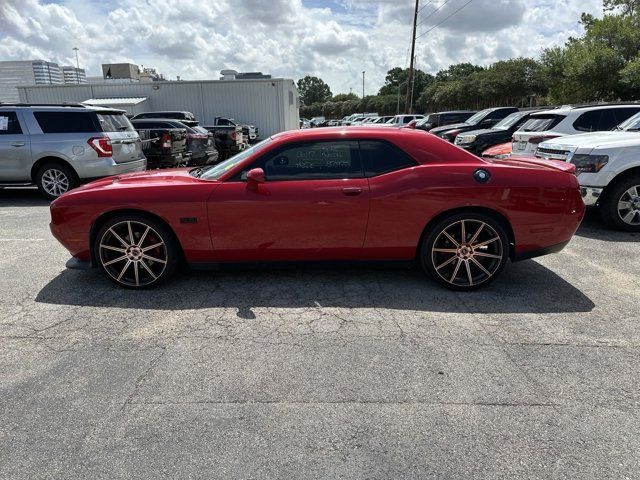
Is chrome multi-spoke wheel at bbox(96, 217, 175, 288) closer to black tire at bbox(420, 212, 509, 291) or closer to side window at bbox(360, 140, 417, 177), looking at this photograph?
side window at bbox(360, 140, 417, 177)

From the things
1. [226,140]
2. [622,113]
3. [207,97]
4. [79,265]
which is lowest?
[79,265]

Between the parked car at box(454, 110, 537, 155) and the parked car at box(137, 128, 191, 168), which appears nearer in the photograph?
the parked car at box(137, 128, 191, 168)

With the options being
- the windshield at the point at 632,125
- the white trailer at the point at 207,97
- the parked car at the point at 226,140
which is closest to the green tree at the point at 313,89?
the white trailer at the point at 207,97

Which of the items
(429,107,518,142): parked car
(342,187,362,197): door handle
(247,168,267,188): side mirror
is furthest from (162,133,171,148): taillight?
(429,107,518,142): parked car

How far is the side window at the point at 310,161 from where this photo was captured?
4117 millimetres

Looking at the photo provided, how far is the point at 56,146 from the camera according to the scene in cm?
877

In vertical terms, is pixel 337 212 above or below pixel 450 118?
below

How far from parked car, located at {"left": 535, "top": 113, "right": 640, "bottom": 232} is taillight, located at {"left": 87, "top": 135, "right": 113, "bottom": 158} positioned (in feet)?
26.0

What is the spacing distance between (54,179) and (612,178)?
9.53 meters

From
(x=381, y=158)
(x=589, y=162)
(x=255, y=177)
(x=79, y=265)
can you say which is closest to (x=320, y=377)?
(x=255, y=177)

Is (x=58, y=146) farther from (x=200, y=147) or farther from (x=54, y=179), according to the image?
(x=200, y=147)

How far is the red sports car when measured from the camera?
402 centimetres

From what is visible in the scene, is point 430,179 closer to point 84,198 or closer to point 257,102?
point 84,198

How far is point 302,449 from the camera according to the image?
2295mm
